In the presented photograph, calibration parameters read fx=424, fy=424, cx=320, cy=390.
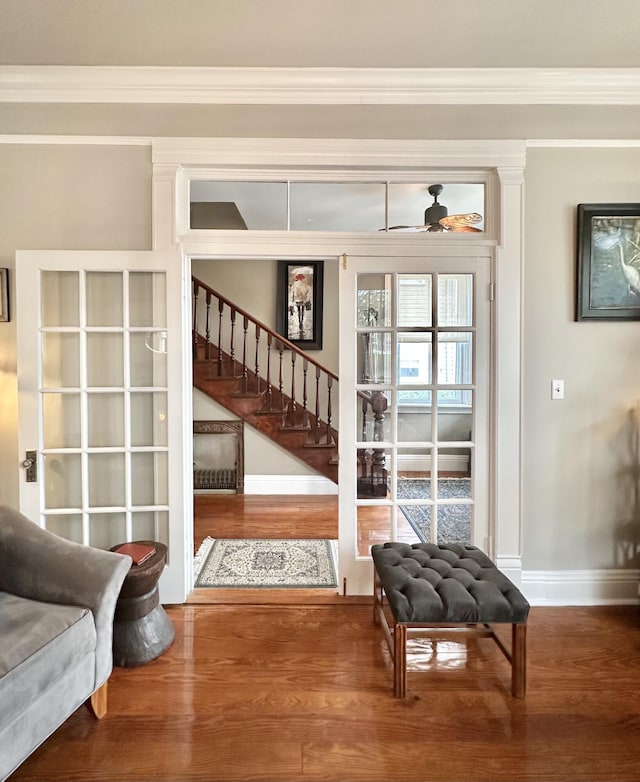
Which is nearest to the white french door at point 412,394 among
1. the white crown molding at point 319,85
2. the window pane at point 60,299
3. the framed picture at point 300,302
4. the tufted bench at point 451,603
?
the tufted bench at point 451,603

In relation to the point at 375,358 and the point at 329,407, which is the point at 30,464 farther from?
the point at 329,407

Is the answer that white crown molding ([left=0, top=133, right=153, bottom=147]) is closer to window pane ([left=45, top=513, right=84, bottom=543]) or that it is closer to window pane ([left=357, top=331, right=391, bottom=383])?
window pane ([left=357, top=331, right=391, bottom=383])

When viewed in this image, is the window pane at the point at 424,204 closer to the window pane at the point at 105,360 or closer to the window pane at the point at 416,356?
the window pane at the point at 416,356

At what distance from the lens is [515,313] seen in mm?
2359

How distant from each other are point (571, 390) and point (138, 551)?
2430 mm

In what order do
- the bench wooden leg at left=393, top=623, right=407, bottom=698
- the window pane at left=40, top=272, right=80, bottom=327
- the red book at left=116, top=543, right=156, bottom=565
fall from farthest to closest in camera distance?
the window pane at left=40, top=272, right=80, bottom=327 < the red book at left=116, top=543, right=156, bottom=565 < the bench wooden leg at left=393, top=623, right=407, bottom=698

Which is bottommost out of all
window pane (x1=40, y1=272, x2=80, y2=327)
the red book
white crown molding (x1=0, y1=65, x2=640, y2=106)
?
the red book

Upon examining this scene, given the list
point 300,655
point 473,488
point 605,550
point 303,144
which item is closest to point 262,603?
point 300,655

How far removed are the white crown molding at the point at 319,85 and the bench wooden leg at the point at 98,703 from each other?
276 centimetres

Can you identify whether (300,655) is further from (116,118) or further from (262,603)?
(116,118)

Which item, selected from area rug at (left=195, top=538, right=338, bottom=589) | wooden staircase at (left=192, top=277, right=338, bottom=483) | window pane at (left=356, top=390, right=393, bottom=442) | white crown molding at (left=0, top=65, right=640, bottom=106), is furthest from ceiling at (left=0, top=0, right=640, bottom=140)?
area rug at (left=195, top=538, right=338, bottom=589)

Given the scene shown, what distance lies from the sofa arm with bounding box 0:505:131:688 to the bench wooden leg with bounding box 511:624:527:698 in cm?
157

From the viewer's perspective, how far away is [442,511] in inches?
100

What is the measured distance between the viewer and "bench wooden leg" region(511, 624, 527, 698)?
1699 millimetres
